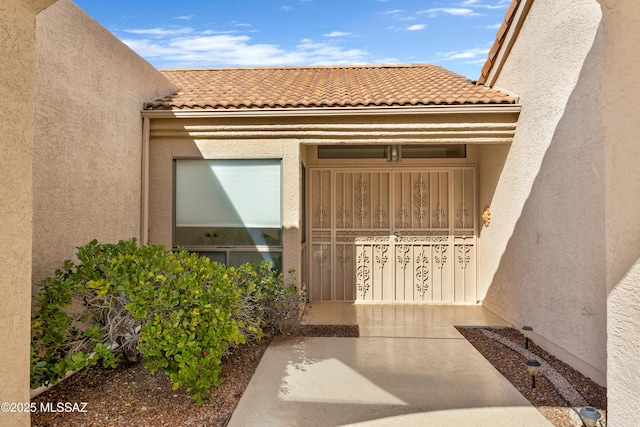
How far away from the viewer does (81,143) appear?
5461mm

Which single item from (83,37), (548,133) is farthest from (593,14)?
(83,37)

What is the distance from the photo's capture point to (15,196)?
3.11 m

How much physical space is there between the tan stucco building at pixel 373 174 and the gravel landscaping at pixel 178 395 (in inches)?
22.8

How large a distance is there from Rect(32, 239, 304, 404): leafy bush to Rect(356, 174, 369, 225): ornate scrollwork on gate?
490 cm

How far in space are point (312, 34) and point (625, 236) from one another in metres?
8.28

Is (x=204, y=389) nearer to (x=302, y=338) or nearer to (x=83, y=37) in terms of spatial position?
(x=302, y=338)

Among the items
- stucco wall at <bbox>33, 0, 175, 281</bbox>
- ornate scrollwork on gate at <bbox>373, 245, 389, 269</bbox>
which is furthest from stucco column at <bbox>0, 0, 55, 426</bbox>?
ornate scrollwork on gate at <bbox>373, 245, 389, 269</bbox>

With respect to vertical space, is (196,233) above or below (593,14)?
below

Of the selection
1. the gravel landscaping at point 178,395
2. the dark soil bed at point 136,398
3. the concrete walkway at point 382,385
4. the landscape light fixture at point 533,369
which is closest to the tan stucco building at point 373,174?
the gravel landscaping at point 178,395

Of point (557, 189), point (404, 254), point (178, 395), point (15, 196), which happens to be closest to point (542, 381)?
point (557, 189)

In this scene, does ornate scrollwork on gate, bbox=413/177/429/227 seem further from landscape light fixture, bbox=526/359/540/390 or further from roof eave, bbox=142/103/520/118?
landscape light fixture, bbox=526/359/540/390

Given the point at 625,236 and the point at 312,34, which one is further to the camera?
the point at 312,34

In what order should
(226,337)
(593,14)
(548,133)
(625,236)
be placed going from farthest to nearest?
(548,133)
(593,14)
(226,337)
(625,236)

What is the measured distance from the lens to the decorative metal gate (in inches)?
373
